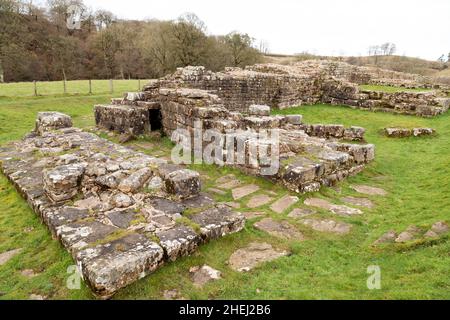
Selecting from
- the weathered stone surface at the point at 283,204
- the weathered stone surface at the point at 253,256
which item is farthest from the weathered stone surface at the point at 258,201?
the weathered stone surface at the point at 253,256

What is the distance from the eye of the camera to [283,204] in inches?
226

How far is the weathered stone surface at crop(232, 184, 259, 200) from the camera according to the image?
6.16m

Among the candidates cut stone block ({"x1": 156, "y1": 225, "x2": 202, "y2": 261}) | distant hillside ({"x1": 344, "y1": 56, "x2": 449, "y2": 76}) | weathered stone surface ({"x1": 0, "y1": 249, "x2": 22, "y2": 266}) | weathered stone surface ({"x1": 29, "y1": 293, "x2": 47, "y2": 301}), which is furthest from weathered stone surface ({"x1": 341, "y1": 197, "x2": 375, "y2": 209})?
distant hillside ({"x1": 344, "y1": 56, "x2": 449, "y2": 76})

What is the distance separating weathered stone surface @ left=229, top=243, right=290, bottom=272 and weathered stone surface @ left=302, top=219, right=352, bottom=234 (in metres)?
0.94

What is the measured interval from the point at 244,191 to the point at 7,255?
154 inches

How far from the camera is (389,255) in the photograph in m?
4.03

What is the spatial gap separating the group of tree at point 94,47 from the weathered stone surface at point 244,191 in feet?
108

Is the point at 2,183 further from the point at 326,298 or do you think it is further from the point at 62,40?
the point at 62,40

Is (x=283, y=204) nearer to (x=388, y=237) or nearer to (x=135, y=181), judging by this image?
(x=388, y=237)

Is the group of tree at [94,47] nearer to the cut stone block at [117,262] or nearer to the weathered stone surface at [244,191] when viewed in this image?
the weathered stone surface at [244,191]

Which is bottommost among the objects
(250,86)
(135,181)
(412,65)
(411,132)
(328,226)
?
(328,226)

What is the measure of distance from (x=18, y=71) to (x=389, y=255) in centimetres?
4337

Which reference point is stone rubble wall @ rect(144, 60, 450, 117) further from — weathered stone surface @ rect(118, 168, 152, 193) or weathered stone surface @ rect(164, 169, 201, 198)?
weathered stone surface @ rect(164, 169, 201, 198)

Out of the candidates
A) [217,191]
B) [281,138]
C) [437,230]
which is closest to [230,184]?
[217,191]
